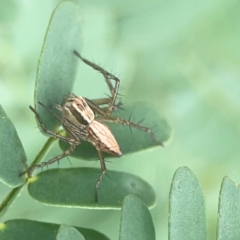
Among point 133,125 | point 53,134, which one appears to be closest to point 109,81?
point 133,125

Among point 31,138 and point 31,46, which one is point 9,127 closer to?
point 31,138

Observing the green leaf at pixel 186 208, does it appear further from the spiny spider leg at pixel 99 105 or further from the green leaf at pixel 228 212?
the spiny spider leg at pixel 99 105

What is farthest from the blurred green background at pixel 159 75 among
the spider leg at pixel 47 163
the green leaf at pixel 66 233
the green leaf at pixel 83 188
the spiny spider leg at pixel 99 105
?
the green leaf at pixel 66 233

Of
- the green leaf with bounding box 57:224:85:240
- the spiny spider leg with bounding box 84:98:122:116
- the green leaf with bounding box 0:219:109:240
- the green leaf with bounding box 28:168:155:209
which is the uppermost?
the green leaf with bounding box 57:224:85:240

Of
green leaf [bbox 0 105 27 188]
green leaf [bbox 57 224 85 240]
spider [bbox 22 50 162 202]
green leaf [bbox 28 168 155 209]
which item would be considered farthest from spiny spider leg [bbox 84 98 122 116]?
green leaf [bbox 57 224 85 240]

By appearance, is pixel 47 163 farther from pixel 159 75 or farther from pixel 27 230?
pixel 159 75

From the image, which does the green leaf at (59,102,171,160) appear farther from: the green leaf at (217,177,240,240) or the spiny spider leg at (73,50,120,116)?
the green leaf at (217,177,240,240)
